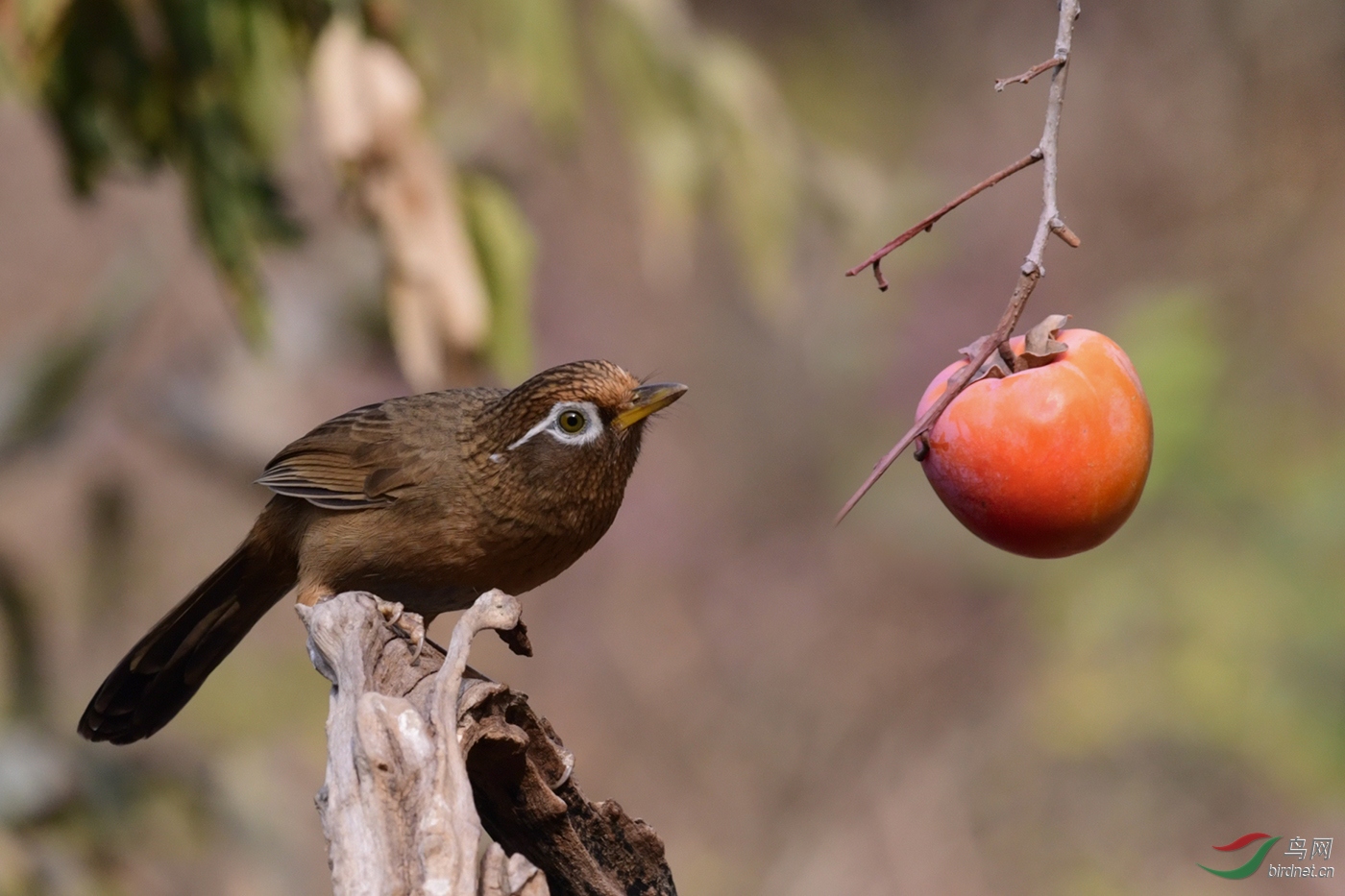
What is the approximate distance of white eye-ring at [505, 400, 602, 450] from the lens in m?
3.34

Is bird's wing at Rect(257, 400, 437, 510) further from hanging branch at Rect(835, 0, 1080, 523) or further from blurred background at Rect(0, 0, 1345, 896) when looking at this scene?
hanging branch at Rect(835, 0, 1080, 523)

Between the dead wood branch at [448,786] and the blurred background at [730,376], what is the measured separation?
1379mm

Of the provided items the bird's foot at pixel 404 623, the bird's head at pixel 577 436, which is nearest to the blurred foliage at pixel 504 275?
the bird's head at pixel 577 436

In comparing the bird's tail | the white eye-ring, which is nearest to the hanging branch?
the white eye-ring

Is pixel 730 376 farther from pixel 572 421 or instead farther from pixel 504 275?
pixel 572 421

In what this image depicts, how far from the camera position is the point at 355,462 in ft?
12.3

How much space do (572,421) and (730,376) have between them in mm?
8164

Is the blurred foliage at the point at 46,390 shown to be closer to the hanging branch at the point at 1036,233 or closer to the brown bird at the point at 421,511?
the brown bird at the point at 421,511

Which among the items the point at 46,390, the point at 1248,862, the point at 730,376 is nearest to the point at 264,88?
the point at 46,390

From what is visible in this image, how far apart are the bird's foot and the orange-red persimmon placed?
1.29 m

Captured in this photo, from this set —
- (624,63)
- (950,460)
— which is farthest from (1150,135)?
(950,460)

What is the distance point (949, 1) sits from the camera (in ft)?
40.5

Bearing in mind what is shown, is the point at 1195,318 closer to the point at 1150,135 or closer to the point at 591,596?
the point at 1150,135

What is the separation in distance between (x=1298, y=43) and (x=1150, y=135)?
136 centimetres
